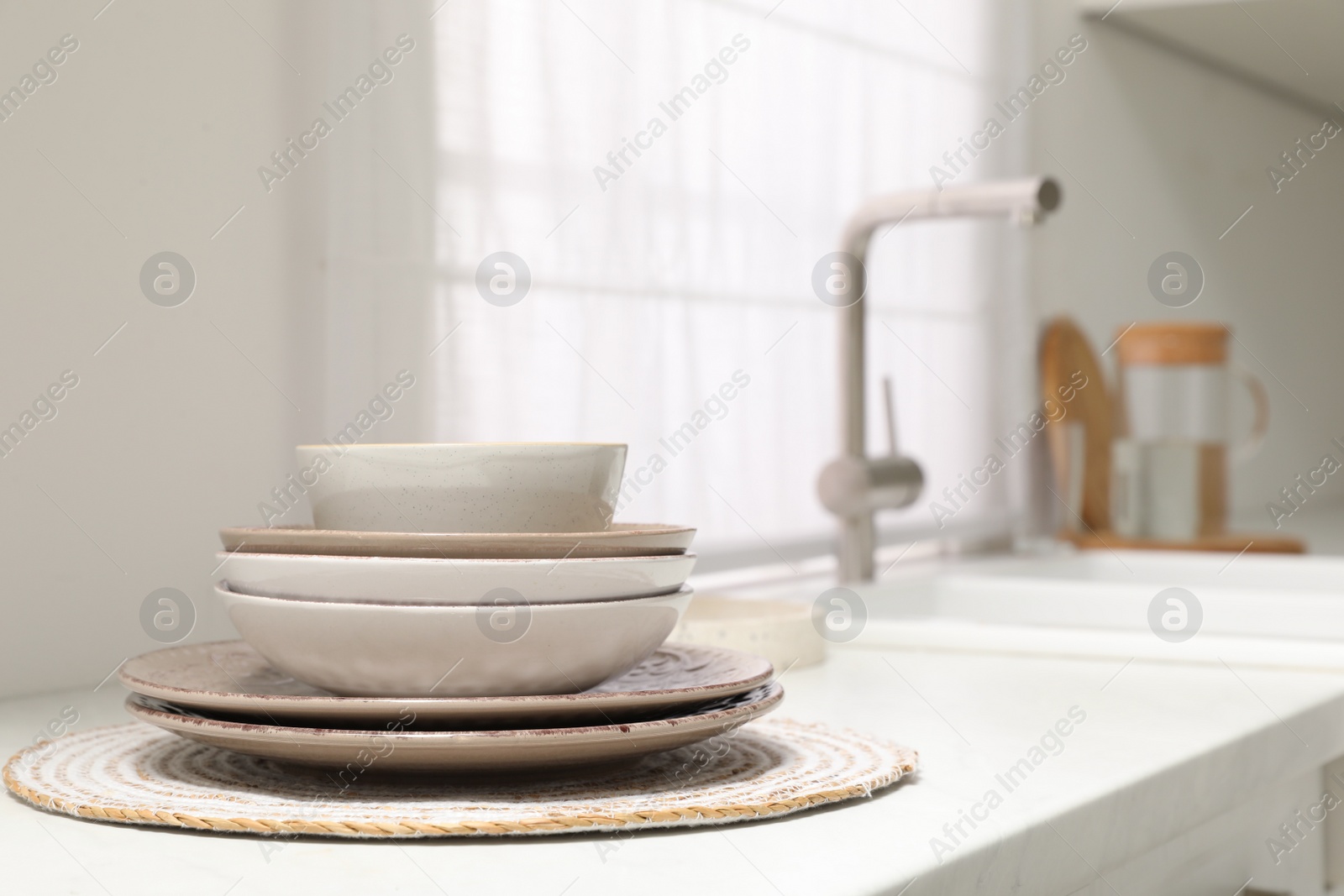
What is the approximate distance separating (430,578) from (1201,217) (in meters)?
2.49

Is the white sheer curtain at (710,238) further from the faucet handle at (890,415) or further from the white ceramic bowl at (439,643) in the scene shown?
the white ceramic bowl at (439,643)

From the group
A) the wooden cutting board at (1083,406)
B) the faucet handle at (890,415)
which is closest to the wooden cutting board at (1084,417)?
the wooden cutting board at (1083,406)

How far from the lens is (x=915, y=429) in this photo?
1.88 metres

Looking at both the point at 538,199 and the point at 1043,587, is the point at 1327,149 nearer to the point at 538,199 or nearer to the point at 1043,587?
the point at 1043,587

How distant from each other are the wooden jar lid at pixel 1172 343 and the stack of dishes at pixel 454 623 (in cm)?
156

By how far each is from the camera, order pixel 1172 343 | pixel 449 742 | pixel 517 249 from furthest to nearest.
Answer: pixel 1172 343, pixel 517 249, pixel 449 742

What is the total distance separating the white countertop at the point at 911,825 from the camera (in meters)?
0.47

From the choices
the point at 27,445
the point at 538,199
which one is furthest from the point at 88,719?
the point at 538,199

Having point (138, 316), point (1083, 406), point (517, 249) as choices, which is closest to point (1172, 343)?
point (1083, 406)

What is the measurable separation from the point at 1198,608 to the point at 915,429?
61cm

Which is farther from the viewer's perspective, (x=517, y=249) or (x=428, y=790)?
(x=517, y=249)

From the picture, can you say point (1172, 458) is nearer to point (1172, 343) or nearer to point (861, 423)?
point (1172, 343)

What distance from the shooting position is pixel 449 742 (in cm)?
52

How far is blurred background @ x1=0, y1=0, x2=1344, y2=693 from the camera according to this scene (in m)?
0.89
